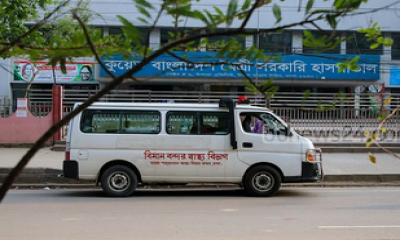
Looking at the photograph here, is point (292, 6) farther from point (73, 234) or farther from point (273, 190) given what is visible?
point (73, 234)

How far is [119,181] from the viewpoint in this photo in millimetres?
Result: 9555

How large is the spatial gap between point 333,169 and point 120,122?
277 inches

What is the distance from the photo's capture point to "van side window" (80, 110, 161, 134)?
31.0 feet

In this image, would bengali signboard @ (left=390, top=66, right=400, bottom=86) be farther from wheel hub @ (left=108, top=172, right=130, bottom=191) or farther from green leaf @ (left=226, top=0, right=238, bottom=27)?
green leaf @ (left=226, top=0, right=238, bottom=27)

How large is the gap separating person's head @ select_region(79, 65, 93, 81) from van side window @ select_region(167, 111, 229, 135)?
20.6 m

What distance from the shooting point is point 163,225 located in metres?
6.97

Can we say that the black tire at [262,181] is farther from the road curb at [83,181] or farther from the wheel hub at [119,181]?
the wheel hub at [119,181]

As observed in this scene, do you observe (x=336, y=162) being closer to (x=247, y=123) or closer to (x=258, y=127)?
(x=258, y=127)

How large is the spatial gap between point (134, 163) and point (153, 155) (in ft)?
1.46

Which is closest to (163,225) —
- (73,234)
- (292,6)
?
(73,234)

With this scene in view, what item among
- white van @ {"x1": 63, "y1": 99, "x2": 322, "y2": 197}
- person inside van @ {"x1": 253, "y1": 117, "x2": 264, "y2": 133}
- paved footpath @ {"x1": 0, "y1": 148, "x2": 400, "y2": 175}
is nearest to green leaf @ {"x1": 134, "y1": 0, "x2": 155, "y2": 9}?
white van @ {"x1": 63, "y1": 99, "x2": 322, "y2": 197}

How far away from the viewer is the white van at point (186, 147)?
9414mm

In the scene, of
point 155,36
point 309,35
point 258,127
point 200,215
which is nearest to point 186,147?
point 258,127

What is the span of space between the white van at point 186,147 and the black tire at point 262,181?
0.07ft
